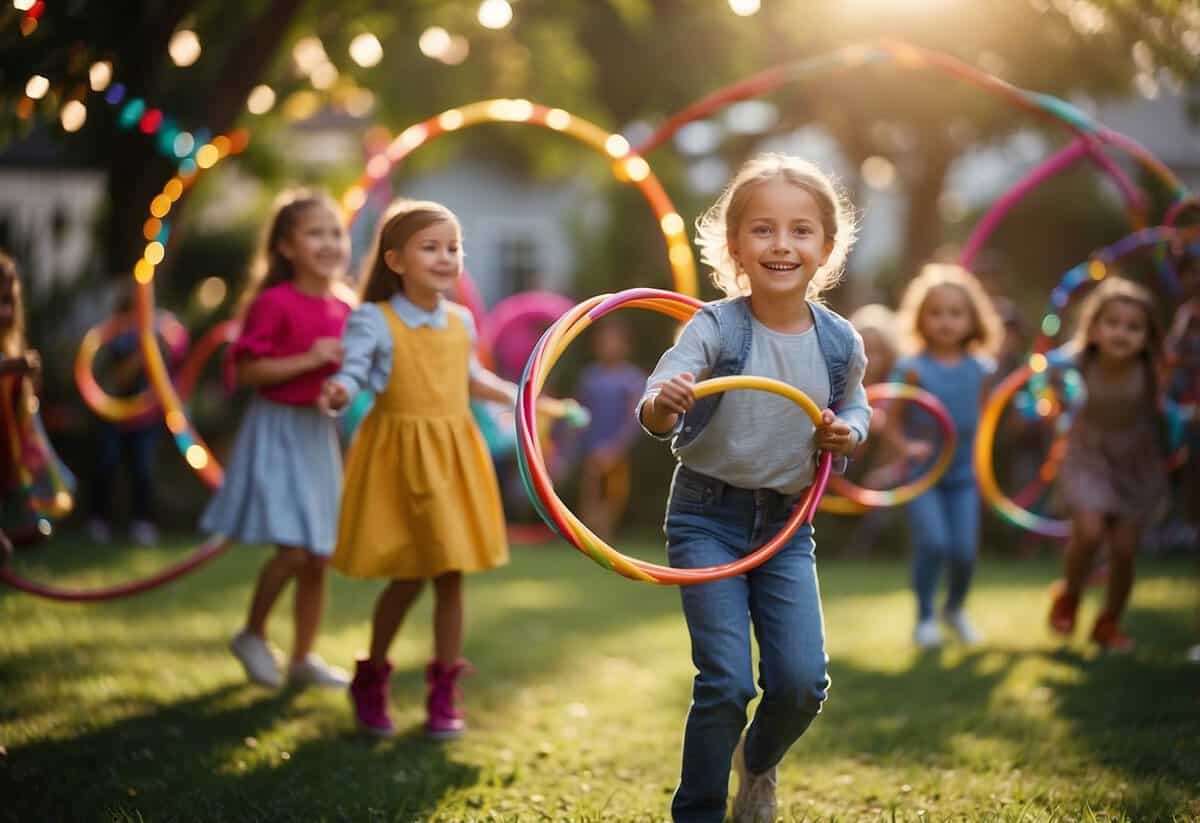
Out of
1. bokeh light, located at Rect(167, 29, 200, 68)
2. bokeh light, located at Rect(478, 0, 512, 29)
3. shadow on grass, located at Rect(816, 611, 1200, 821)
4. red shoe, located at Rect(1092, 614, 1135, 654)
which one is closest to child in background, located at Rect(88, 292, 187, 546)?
bokeh light, located at Rect(167, 29, 200, 68)

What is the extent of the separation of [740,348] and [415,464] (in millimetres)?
1554

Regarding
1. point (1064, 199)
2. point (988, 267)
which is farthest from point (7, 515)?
point (1064, 199)

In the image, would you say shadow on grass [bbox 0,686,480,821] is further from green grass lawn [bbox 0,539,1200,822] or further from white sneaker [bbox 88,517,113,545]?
white sneaker [bbox 88,517,113,545]

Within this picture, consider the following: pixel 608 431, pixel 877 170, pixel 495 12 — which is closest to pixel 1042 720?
pixel 495 12

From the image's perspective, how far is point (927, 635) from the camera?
7.19 m

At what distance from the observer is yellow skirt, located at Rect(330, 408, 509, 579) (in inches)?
187

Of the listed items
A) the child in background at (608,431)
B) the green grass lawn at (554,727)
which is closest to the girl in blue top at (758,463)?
the green grass lawn at (554,727)

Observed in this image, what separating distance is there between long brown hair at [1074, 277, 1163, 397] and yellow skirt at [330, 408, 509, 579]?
330 cm

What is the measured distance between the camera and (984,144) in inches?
737

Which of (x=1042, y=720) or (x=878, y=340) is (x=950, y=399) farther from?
(x=1042, y=720)

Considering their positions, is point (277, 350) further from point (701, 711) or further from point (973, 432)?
point (973, 432)

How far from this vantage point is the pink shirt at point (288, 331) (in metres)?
5.57

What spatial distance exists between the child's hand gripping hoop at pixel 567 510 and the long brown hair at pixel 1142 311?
3.16 m

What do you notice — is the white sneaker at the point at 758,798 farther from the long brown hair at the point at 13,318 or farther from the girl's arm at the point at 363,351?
the long brown hair at the point at 13,318
